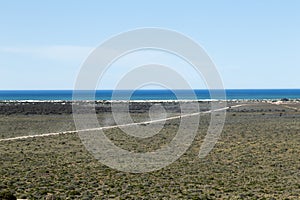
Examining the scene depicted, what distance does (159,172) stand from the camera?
2969cm

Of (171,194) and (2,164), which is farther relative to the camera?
(2,164)

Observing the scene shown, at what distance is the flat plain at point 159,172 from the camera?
23562 mm

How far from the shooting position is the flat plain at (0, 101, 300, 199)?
23.6 m

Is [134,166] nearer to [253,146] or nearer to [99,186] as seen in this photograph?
[99,186]

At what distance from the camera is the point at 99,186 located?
992 inches

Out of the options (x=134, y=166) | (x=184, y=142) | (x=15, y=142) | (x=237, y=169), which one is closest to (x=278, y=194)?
(x=237, y=169)

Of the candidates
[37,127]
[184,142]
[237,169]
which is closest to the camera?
[237,169]

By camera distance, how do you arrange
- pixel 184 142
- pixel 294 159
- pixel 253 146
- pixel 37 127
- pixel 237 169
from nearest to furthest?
pixel 237 169
pixel 294 159
pixel 253 146
pixel 184 142
pixel 37 127

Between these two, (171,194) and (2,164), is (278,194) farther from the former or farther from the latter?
(2,164)

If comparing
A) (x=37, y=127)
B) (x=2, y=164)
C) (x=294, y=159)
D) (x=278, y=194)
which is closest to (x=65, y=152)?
(x=2, y=164)

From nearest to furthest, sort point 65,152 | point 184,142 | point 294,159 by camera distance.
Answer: point 294,159, point 65,152, point 184,142

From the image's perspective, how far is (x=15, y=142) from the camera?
43312 millimetres

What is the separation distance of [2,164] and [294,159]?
18171 millimetres

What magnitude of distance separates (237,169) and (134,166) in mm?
6129
